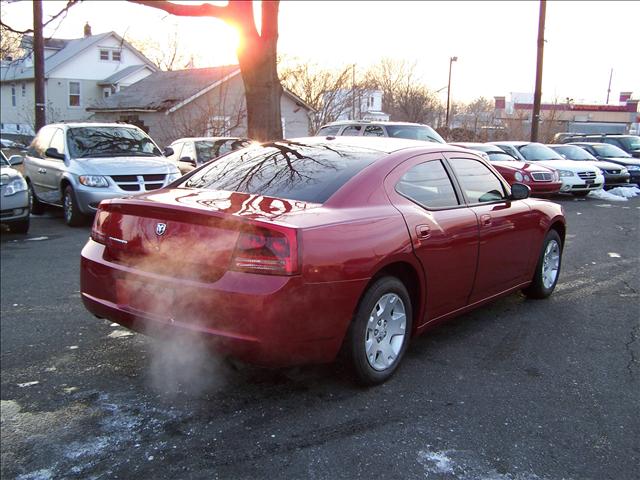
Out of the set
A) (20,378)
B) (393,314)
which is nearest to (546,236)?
(393,314)

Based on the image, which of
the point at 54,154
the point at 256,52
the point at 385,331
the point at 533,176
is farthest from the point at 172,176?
the point at 533,176

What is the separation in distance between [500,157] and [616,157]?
5886 mm

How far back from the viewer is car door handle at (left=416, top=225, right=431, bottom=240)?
3867 mm

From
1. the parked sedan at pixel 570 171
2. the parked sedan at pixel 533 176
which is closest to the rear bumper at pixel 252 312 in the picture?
the parked sedan at pixel 533 176

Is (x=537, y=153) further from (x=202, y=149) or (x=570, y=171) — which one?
(x=202, y=149)

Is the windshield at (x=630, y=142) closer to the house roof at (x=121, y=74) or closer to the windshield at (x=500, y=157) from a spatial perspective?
the windshield at (x=500, y=157)

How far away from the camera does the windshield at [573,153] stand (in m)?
17.1

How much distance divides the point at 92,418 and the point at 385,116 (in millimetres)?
51732

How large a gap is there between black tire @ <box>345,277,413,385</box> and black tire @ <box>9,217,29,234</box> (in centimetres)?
747

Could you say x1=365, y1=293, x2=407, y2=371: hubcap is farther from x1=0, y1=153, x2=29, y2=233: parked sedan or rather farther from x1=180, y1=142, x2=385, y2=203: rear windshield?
x1=0, y1=153, x2=29, y2=233: parked sedan

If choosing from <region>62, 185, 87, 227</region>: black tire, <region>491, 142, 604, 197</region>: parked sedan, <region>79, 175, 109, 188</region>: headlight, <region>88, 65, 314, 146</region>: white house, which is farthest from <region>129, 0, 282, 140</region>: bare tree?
<region>88, 65, 314, 146</region>: white house

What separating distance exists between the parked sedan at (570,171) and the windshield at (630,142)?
22.5 ft

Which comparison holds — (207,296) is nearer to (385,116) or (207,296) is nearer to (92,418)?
(92,418)

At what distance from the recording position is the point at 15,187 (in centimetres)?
903
